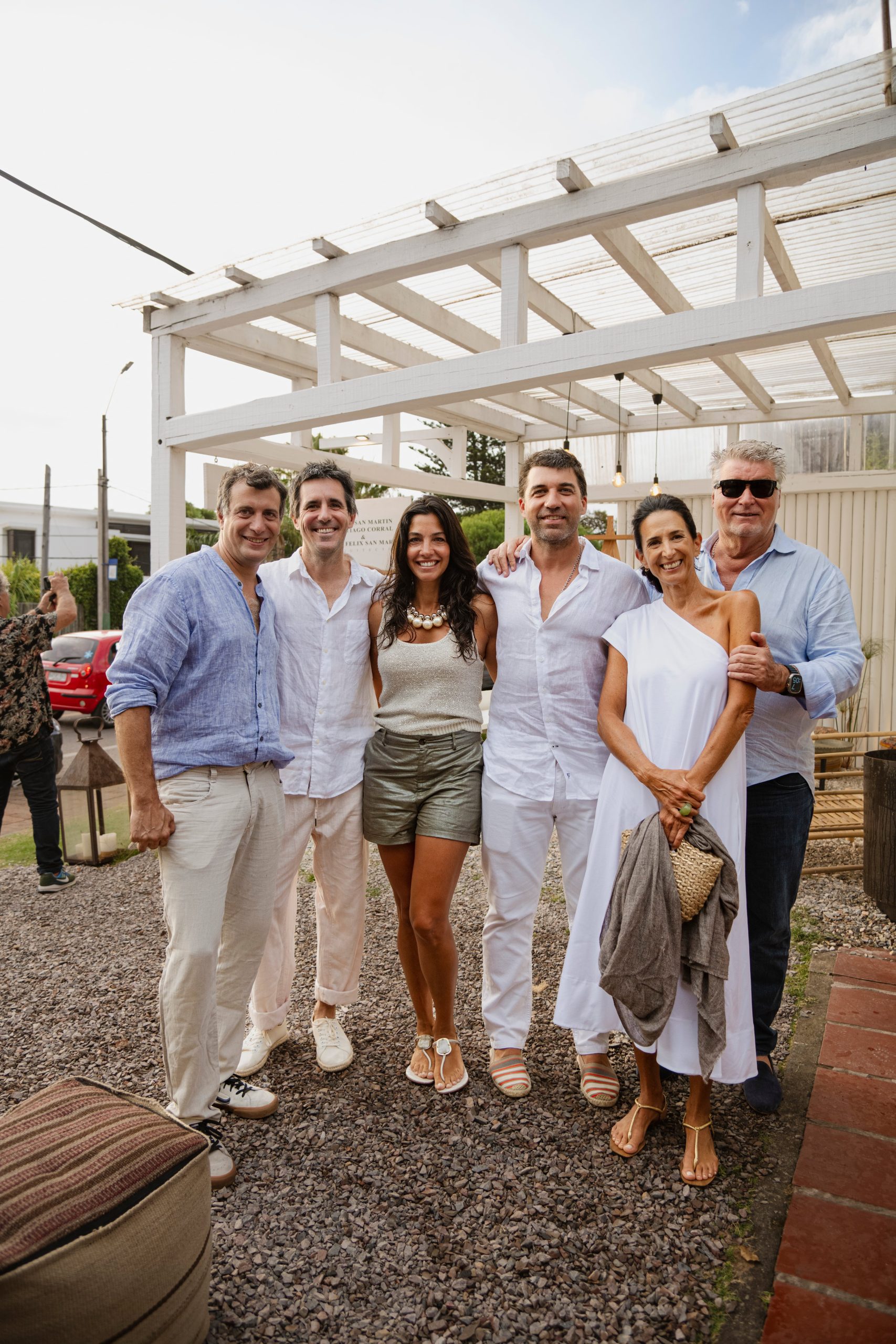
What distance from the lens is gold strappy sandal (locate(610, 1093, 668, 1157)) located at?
8.07 ft

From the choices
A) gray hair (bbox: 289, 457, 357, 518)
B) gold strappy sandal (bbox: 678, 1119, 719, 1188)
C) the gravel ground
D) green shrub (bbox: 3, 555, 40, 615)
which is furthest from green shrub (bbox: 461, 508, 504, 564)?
gold strappy sandal (bbox: 678, 1119, 719, 1188)

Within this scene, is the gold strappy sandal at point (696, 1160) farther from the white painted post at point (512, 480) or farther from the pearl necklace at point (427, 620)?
the white painted post at point (512, 480)

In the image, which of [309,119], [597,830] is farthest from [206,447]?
[597,830]

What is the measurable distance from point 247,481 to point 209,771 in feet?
2.97

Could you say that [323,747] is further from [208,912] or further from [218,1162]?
[218,1162]

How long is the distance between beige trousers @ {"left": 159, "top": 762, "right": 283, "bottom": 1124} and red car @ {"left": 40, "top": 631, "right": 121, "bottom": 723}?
963cm

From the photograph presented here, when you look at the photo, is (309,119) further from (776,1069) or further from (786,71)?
(776,1069)

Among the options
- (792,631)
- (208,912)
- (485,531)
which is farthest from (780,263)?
(485,531)

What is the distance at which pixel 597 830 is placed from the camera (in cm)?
258

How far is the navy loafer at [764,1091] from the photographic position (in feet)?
8.70

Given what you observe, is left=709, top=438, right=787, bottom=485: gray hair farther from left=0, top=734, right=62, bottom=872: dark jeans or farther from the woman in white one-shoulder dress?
left=0, top=734, right=62, bottom=872: dark jeans

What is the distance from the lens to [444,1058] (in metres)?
2.85

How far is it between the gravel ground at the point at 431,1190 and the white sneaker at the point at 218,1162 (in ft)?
0.11

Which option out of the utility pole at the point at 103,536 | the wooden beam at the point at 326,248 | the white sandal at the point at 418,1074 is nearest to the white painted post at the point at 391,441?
the wooden beam at the point at 326,248
